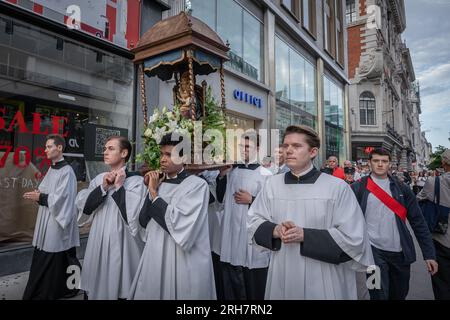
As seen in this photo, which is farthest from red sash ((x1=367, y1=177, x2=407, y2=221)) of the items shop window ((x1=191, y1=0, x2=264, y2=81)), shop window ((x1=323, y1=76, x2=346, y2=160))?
shop window ((x1=323, y1=76, x2=346, y2=160))

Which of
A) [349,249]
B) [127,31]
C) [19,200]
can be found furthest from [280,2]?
[349,249]

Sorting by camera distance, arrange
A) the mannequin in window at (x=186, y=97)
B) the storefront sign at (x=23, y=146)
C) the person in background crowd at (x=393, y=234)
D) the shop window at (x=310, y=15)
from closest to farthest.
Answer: the person in background crowd at (x=393, y=234), the mannequin in window at (x=186, y=97), the storefront sign at (x=23, y=146), the shop window at (x=310, y=15)

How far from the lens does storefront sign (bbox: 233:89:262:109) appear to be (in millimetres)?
10953

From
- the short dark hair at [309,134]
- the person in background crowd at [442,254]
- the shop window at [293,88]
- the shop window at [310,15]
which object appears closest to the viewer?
the short dark hair at [309,134]

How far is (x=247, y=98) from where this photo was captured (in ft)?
37.9

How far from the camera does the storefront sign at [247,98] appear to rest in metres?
11.0

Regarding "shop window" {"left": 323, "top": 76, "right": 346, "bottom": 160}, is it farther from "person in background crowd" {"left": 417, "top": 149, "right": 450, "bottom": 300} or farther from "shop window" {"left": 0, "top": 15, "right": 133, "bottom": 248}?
"person in background crowd" {"left": 417, "top": 149, "right": 450, "bottom": 300}

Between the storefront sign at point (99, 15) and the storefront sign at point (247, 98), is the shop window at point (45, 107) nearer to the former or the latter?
the storefront sign at point (99, 15)

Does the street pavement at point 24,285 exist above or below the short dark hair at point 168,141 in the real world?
below

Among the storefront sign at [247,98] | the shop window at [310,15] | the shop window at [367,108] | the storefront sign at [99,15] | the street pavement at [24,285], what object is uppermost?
the shop window at [310,15]

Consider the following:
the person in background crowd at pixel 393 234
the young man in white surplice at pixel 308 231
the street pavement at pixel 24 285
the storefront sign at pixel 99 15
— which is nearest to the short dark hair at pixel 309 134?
the young man in white surplice at pixel 308 231

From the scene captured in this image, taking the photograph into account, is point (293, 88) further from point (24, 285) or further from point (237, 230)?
point (24, 285)
